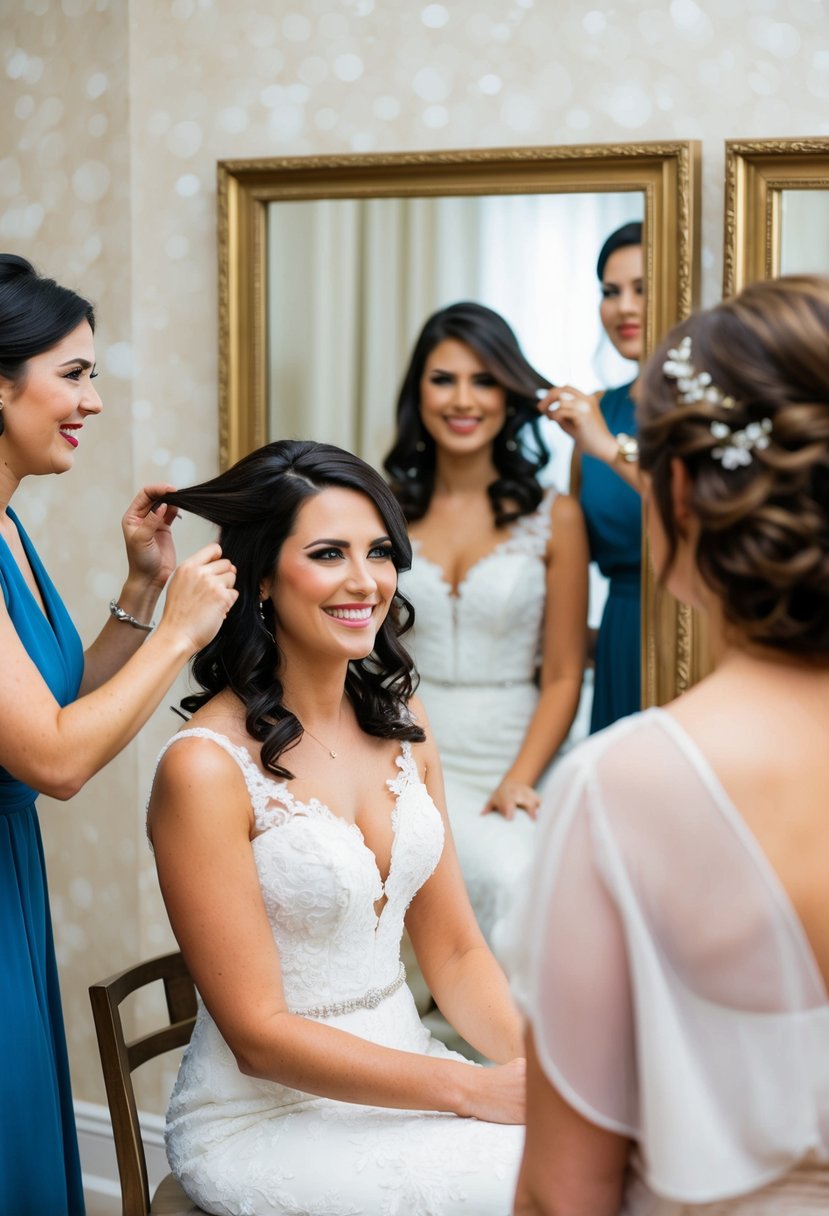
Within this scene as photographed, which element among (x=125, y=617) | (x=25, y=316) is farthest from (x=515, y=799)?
(x=25, y=316)

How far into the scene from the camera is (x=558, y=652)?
283cm

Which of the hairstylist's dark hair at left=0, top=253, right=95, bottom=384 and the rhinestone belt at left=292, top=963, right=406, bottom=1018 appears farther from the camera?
the hairstylist's dark hair at left=0, top=253, right=95, bottom=384

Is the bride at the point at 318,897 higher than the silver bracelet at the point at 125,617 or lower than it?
lower

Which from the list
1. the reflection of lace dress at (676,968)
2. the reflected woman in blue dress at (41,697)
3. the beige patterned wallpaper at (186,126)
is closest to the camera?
the reflection of lace dress at (676,968)

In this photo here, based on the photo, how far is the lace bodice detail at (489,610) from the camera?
2.83 meters

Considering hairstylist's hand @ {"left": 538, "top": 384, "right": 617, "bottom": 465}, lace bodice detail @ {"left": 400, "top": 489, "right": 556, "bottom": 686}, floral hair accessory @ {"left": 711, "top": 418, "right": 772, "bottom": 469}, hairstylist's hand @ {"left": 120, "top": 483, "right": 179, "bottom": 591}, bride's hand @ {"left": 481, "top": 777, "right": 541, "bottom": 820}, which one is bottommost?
bride's hand @ {"left": 481, "top": 777, "right": 541, "bottom": 820}

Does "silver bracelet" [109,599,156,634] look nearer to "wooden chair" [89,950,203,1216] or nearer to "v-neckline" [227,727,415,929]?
"v-neckline" [227,727,415,929]

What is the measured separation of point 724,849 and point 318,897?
0.96m

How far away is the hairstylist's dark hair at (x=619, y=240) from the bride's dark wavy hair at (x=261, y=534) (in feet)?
3.04

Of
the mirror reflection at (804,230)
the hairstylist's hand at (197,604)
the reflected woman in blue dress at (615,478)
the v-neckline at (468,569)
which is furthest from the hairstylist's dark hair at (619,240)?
the hairstylist's hand at (197,604)

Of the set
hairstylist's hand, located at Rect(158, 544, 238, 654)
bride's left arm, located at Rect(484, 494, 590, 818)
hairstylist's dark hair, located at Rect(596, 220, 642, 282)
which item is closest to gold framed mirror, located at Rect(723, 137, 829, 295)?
hairstylist's dark hair, located at Rect(596, 220, 642, 282)

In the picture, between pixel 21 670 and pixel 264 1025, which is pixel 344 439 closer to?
pixel 21 670

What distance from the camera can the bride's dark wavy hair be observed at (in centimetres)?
200

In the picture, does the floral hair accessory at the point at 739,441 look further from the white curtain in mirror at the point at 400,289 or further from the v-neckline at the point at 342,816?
the white curtain in mirror at the point at 400,289
